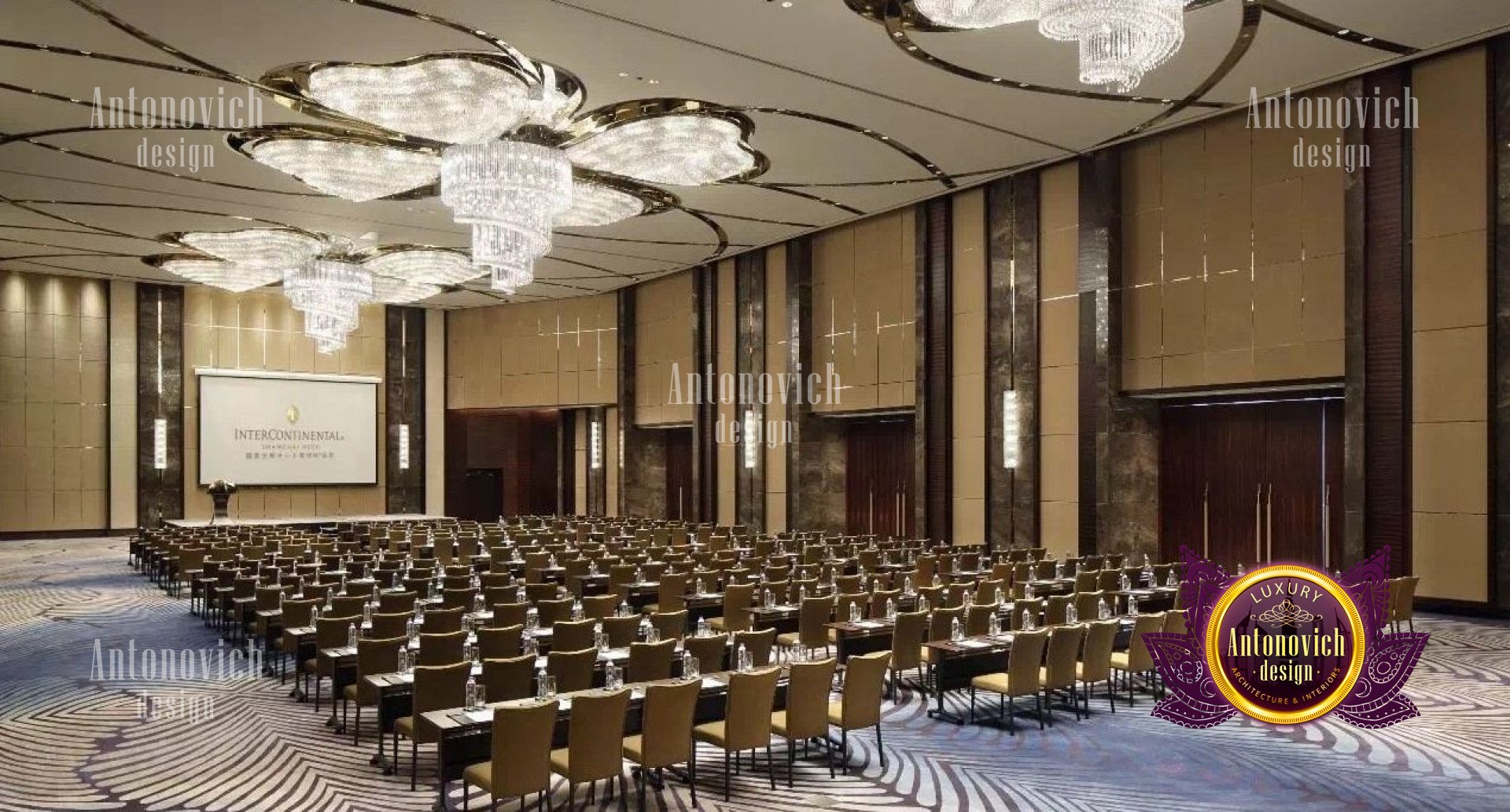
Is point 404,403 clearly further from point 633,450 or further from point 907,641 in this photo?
point 907,641

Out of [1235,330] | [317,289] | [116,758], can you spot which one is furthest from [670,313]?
[116,758]

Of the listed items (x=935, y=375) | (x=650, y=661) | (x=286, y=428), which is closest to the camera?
(x=650, y=661)

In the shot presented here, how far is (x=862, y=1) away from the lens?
30.6ft

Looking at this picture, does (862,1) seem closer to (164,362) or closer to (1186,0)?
(1186,0)

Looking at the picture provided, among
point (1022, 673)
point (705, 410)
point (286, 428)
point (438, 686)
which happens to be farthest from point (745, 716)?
point (286, 428)

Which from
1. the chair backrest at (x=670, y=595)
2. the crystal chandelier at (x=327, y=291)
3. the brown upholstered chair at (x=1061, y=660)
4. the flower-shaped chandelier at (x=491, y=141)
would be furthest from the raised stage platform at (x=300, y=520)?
the brown upholstered chair at (x=1061, y=660)

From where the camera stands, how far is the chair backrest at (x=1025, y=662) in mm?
7066

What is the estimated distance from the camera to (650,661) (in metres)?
6.73

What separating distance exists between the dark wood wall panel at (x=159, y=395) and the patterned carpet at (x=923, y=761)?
1731 centimetres

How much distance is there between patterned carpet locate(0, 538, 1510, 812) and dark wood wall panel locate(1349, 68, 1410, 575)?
9.23 feet

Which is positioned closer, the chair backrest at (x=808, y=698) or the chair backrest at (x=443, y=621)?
the chair backrest at (x=808, y=698)

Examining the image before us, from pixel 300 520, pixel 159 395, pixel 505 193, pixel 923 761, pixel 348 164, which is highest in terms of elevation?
pixel 348 164

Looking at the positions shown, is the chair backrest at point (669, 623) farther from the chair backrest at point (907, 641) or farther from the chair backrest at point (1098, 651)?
the chair backrest at point (1098, 651)

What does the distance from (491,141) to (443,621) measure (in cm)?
521
